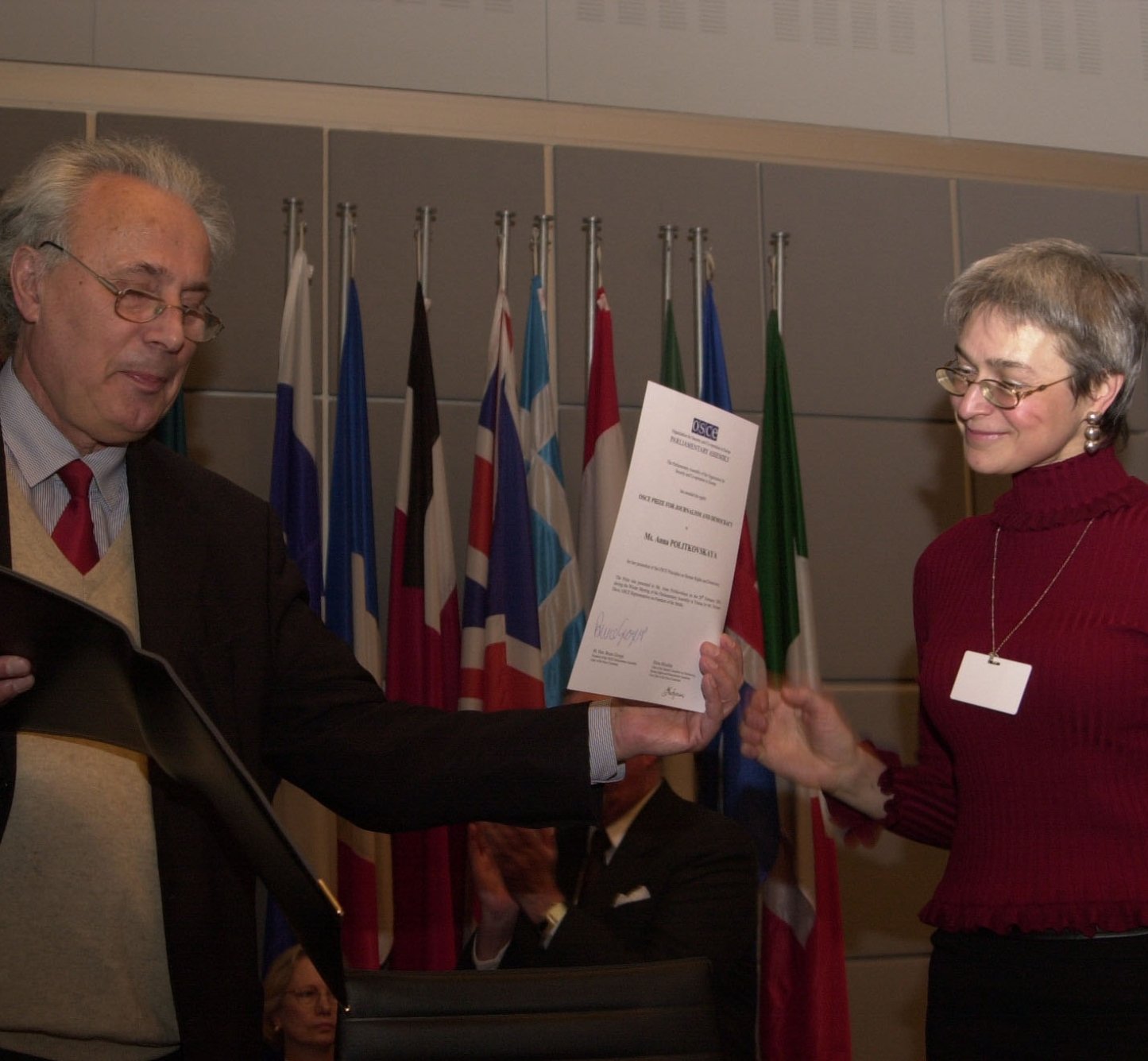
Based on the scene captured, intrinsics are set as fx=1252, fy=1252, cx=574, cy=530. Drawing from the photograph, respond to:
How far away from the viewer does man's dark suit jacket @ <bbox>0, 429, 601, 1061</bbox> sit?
5.23 feet

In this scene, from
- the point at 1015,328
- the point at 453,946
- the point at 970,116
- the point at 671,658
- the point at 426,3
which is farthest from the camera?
the point at 970,116

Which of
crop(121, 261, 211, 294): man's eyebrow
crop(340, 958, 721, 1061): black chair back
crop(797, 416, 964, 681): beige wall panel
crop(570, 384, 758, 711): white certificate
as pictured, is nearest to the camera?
crop(340, 958, 721, 1061): black chair back

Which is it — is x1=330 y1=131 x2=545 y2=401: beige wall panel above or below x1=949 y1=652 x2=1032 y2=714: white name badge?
above

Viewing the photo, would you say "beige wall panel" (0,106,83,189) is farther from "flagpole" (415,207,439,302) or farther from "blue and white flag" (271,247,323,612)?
"flagpole" (415,207,439,302)

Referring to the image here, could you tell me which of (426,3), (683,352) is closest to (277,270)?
(426,3)

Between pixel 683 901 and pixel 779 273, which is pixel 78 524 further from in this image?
pixel 779 273

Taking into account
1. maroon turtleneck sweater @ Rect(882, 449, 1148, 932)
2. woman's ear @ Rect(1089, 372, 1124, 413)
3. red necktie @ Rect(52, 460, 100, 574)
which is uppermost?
woman's ear @ Rect(1089, 372, 1124, 413)

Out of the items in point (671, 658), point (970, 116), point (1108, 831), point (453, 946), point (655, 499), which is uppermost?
point (970, 116)

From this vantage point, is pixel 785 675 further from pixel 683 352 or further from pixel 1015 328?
pixel 1015 328

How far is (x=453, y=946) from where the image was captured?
3.34 m

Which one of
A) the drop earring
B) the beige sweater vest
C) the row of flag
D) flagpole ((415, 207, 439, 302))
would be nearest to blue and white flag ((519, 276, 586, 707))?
the row of flag

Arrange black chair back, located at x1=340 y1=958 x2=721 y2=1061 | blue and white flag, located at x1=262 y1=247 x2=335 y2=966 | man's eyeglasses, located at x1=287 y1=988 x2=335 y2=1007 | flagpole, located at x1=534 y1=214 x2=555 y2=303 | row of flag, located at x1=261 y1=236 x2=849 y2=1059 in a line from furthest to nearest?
flagpole, located at x1=534 y1=214 x2=555 y2=303 → row of flag, located at x1=261 y1=236 x2=849 y2=1059 → blue and white flag, located at x1=262 y1=247 x2=335 y2=966 → man's eyeglasses, located at x1=287 y1=988 x2=335 y2=1007 → black chair back, located at x1=340 y1=958 x2=721 y2=1061

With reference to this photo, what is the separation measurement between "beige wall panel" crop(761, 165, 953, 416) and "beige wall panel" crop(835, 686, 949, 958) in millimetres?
976

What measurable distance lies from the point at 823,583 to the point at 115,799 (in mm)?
2814
